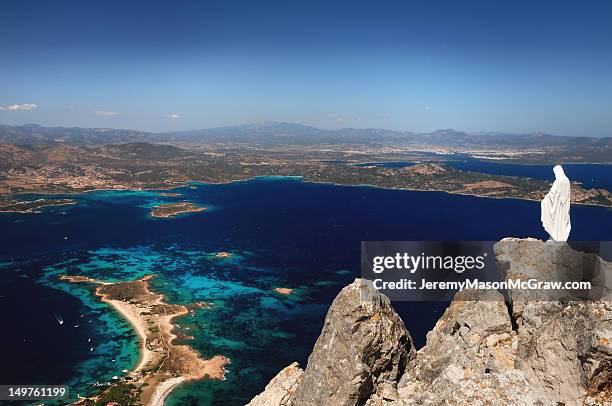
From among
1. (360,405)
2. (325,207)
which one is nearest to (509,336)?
(360,405)

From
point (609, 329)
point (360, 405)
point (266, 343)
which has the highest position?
point (609, 329)

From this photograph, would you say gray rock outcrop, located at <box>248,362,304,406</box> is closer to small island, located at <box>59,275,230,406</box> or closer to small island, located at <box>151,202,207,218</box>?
small island, located at <box>59,275,230,406</box>

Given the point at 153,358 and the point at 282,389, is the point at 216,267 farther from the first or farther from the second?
the point at 282,389

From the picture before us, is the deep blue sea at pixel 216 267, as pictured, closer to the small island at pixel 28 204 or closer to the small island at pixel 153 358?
the small island at pixel 153 358

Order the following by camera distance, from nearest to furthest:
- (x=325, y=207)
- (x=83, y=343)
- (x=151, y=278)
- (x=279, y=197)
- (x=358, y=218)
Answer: (x=83, y=343)
(x=151, y=278)
(x=358, y=218)
(x=325, y=207)
(x=279, y=197)

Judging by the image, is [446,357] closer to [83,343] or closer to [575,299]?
[575,299]

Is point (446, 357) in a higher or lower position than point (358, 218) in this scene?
higher
